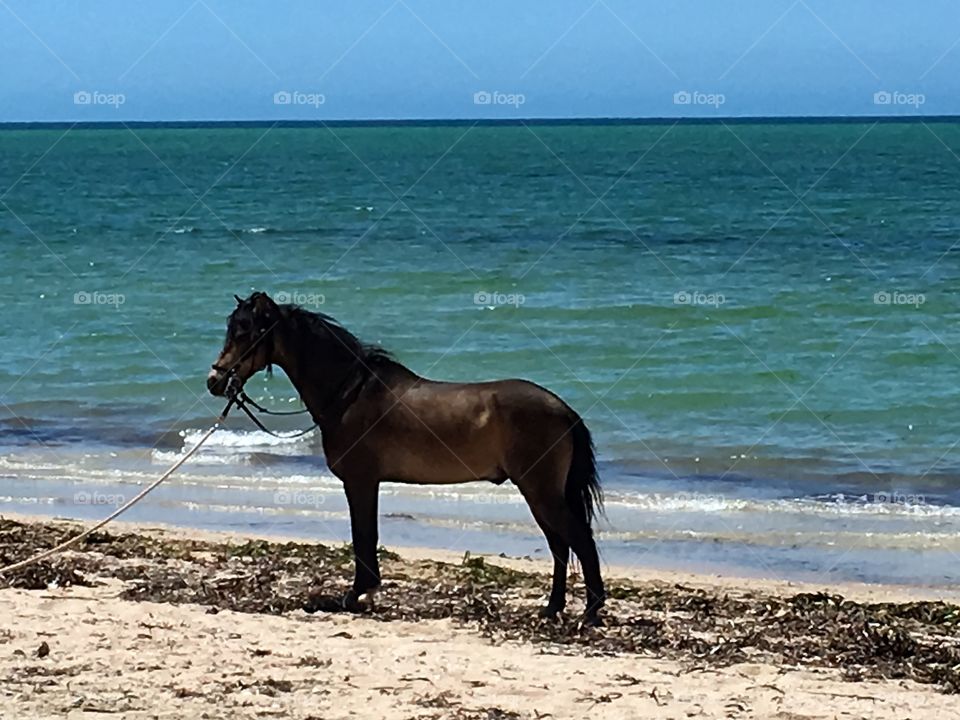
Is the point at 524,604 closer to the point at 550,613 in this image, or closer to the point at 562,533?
the point at 550,613

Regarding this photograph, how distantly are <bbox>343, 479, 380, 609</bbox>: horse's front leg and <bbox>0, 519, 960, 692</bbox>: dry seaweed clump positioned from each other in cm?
17

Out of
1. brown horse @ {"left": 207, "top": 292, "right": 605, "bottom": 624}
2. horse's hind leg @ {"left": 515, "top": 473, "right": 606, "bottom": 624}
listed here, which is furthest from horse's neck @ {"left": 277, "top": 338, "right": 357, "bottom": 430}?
horse's hind leg @ {"left": 515, "top": 473, "right": 606, "bottom": 624}

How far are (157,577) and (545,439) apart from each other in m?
2.53

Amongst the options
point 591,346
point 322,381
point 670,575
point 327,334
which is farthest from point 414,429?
point 591,346

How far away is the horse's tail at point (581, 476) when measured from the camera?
323 inches

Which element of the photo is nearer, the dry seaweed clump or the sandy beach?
the sandy beach

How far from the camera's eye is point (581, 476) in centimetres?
828

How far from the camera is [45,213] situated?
159 ft

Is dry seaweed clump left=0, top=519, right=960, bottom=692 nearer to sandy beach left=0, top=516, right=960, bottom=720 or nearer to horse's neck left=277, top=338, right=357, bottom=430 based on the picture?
sandy beach left=0, top=516, right=960, bottom=720

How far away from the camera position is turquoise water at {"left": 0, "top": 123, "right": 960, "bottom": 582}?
12.2 m

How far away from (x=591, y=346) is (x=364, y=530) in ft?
40.8

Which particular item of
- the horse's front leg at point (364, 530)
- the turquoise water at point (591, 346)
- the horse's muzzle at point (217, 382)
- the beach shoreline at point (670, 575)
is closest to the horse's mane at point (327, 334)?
the horse's muzzle at point (217, 382)

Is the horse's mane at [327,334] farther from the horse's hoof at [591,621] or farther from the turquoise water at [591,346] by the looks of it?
the turquoise water at [591,346]

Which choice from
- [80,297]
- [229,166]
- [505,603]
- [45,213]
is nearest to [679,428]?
[505,603]
